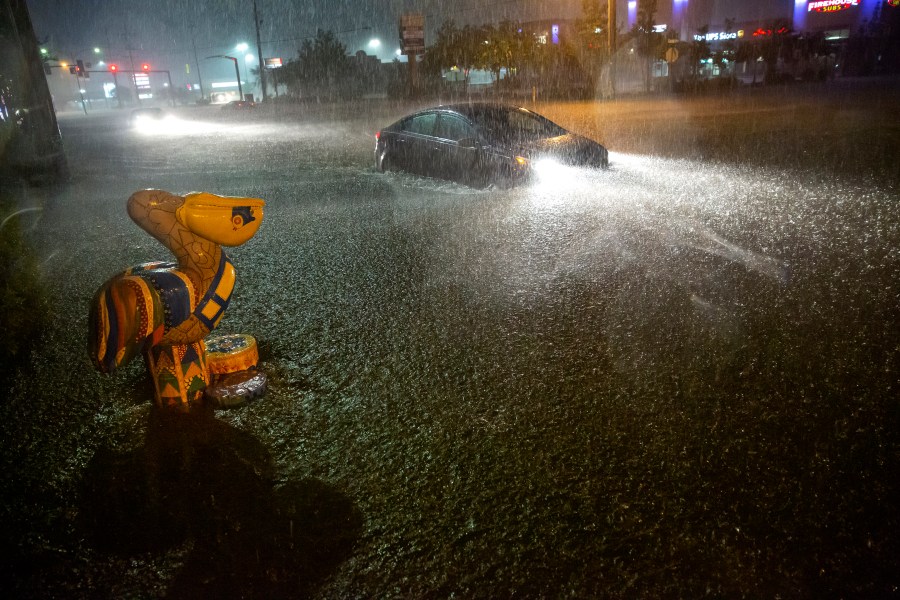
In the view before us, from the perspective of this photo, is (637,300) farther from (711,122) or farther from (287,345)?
(711,122)

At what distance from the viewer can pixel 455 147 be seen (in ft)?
30.4

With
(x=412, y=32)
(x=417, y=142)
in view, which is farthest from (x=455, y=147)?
(x=412, y=32)

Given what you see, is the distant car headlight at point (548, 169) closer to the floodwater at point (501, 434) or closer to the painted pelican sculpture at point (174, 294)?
the floodwater at point (501, 434)

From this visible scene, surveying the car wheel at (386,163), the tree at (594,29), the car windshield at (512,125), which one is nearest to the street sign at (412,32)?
the tree at (594,29)

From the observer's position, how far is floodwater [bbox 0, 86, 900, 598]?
2.20 metres

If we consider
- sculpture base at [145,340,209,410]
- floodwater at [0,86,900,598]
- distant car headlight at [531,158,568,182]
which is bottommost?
floodwater at [0,86,900,598]

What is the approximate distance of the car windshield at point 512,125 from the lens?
9.16m

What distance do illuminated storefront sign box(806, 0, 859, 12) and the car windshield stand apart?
61.7m

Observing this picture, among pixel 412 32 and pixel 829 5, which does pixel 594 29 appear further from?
pixel 829 5

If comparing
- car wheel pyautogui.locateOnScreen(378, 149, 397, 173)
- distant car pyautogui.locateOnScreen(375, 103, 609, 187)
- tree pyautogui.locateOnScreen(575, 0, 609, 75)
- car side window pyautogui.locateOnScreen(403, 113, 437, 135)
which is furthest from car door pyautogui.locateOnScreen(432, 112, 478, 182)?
tree pyautogui.locateOnScreen(575, 0, 609, 75)

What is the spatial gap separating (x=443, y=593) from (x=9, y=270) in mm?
4323

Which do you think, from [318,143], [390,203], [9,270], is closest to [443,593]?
[9,270]

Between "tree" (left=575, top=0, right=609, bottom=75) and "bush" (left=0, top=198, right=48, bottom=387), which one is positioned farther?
"tree" (left=575, top=0, right=609, bottom=75)

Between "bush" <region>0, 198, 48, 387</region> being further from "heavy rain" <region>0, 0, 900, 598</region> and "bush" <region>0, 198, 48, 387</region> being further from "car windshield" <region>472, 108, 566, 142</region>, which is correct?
"car windshield" <region>472, 108, 566, 142</region>
